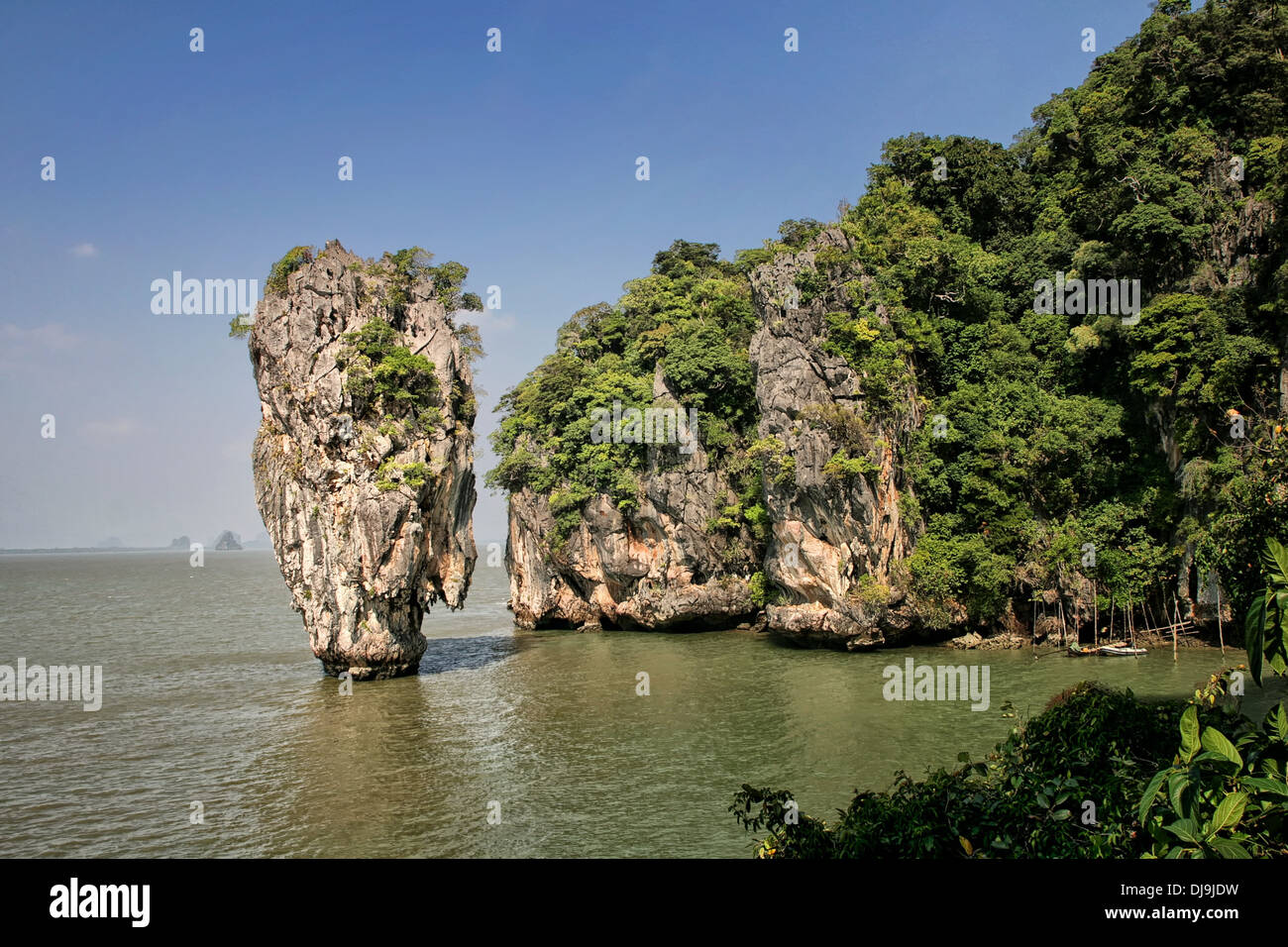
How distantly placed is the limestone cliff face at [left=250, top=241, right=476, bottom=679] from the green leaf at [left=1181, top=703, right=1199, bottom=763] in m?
24.0

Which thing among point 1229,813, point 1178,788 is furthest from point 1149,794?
point 1229,813

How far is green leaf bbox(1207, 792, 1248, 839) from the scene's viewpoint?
11.5 feet

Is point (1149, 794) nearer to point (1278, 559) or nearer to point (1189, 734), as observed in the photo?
point (1189, 734)

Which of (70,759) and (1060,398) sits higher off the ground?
(1060,398)

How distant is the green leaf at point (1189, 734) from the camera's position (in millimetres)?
3809

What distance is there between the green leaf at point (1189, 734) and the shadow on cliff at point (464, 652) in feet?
88.1

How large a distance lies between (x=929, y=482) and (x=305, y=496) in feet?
68.2

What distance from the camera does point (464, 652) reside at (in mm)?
32438

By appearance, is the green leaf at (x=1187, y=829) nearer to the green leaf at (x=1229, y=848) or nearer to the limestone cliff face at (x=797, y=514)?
the green leaf at (x=1229, y=848)

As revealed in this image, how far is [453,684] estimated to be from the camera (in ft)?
85.9

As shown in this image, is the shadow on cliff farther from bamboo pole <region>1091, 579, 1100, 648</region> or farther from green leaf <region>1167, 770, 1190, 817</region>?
green leaf <region>1167, 770, 1190, 817</region>

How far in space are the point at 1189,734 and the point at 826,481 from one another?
2419 centimetres
